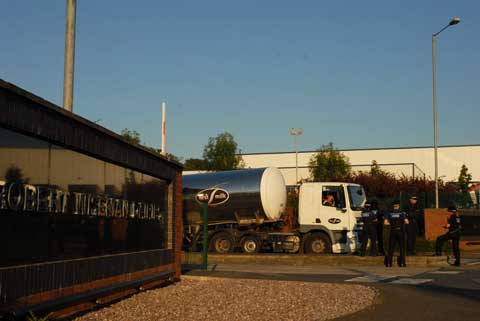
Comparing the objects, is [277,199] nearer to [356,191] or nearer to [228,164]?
[356,191]

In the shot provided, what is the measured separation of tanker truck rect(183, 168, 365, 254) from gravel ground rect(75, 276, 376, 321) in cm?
922

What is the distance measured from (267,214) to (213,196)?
2.11m

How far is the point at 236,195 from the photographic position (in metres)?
25.1

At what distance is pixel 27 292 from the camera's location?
7.88m

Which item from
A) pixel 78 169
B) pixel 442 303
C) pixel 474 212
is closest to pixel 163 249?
pixel 78 169

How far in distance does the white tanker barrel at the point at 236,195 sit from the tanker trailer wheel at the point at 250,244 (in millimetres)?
767

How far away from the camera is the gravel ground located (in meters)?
9.83

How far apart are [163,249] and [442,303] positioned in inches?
219

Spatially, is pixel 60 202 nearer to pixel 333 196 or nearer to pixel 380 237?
pixel 333 196

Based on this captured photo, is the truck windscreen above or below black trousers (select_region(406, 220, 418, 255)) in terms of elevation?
above

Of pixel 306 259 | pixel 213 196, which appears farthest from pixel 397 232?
pixel 213 196

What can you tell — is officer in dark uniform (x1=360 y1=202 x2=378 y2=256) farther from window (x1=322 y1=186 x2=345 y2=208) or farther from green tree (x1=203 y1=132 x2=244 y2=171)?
green tree (x1=203 y1=132 x2=244 y2=171)

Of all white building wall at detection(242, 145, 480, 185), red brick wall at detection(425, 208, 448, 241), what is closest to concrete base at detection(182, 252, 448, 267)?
red brick wall at detection(425, 208, 448, 241)

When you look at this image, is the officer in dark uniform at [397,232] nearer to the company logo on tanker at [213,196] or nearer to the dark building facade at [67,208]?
the company logo on tanker at [213,196]
